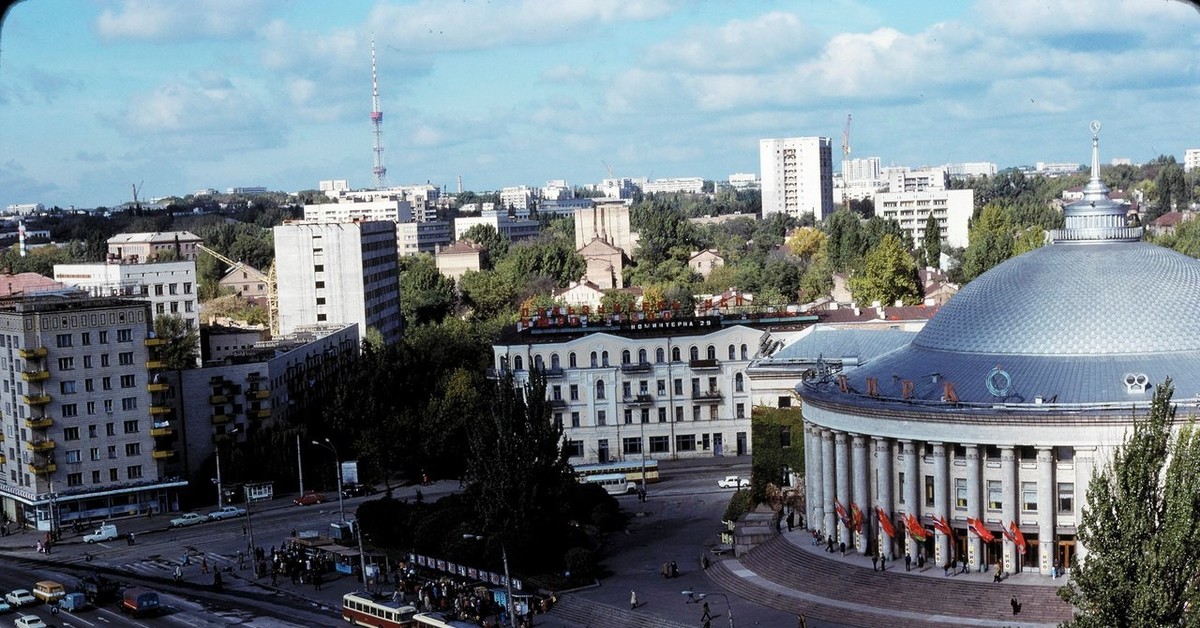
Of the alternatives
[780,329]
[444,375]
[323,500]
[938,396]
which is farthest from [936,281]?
[938,396]

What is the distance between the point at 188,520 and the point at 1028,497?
54893 millimetres

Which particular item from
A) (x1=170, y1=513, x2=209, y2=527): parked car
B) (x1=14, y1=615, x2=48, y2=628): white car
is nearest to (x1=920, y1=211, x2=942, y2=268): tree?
(x1=170, y1=513, x2=209, y2=527): parked car

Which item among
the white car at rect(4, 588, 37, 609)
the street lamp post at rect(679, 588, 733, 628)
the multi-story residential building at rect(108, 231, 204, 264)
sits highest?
the multi-story residential building at rect(108, 231, 204, 264)

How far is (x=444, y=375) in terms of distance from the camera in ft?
374

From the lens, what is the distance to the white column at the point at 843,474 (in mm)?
72688

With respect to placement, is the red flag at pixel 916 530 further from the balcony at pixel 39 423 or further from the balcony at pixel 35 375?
the balcony at pixel 35 375

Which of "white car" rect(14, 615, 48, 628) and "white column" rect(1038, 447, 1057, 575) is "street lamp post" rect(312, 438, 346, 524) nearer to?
"white car" rect(14, 615, 48, 628)

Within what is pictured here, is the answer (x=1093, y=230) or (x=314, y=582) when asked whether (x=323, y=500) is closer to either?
(x=314, y=582)

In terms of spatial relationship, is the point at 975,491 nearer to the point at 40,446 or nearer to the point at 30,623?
the point at 30,623

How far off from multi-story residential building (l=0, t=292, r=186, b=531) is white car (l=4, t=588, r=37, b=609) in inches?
784

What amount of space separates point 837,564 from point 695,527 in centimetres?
1564

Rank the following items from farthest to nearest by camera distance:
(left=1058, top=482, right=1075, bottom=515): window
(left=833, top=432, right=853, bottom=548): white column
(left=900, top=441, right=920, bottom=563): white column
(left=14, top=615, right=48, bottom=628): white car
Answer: (left=833, top=432, right=853, bottom=548): white column
(left=14, top=615, right=48, bottom=628): white car
(left=900, top=441, right=920, bottom=563): white column
(left=1058, top=482, right=1075, bottom=515): window

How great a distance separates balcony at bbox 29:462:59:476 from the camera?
9588 cm

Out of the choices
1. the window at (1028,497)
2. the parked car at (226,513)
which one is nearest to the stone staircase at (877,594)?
the window at (1028,497)
